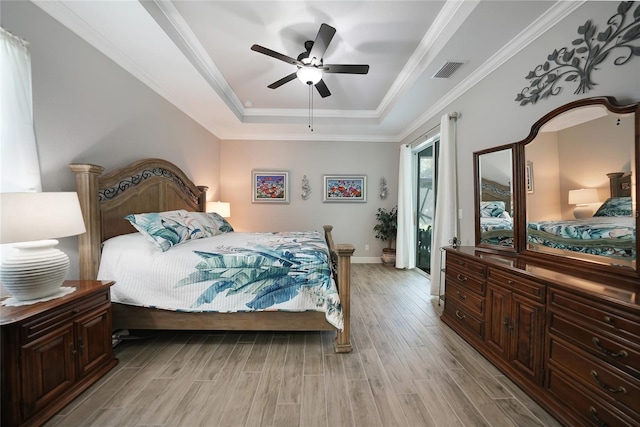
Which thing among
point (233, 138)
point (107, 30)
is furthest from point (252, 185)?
point (107, 30)

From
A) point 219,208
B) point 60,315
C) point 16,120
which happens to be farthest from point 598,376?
point 219,208

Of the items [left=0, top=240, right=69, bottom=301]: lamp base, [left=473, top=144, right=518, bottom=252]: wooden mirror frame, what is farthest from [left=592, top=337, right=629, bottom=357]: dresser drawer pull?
[left=0, top=240, right=69, bottom=301]: lamp base

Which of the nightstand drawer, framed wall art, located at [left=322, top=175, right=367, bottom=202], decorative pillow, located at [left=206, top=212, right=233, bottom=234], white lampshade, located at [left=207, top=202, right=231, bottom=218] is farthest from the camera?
framed wall art, located at [left=322, top=175, right=367, bottom=202]

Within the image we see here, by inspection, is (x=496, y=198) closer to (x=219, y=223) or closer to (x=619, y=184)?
(x=619, y=184)

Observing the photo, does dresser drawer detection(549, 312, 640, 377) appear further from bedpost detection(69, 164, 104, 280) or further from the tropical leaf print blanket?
bedpost detection(69, 164, 104, 280)

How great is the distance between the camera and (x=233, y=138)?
4980 mm

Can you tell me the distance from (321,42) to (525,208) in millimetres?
2278

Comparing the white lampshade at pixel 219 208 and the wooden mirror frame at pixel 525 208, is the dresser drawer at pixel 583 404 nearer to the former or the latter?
the wooden mirror frame at pixel 525 208

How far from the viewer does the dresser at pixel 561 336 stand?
1132 mm

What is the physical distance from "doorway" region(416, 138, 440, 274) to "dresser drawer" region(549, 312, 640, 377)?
9.57ft

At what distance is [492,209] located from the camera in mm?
2396

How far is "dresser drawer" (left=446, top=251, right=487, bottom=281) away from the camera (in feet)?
6.73

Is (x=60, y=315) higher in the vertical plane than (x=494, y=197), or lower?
lower

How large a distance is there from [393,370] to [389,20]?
3007mm
